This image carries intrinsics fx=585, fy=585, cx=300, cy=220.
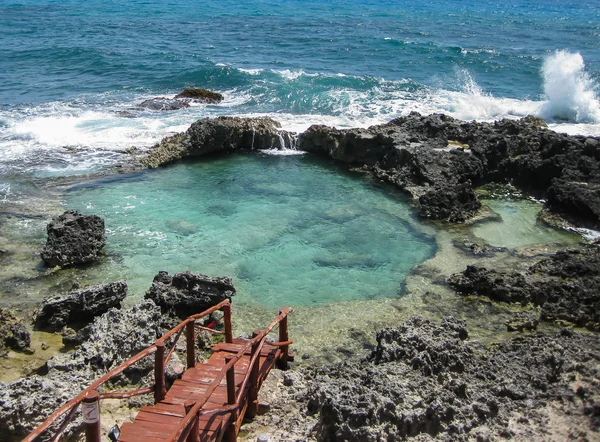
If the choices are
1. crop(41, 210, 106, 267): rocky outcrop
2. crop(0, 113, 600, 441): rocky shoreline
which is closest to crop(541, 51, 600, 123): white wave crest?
crop(0, 113, 600, 441): rocky shoreline

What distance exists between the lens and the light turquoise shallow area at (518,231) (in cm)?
1648

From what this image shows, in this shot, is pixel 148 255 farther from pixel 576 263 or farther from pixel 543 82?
pixel 543 82

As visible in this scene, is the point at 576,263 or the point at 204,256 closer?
the point at 576,263

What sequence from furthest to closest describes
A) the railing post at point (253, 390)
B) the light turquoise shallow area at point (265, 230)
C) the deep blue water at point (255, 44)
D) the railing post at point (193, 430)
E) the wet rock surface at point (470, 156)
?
the deep blue water at point (255, 44) < the wet rock surface at point (470, 156) < the light turquoise shallow area at point (265, 230) < the railing post at point (253, 390) < the railing post at point (193, 430)

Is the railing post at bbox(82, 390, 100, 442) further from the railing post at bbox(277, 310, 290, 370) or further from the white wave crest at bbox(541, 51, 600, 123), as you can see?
the white wave crest at bbox(541, 51, 600, 123)

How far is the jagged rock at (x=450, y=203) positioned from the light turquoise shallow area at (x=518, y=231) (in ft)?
2.30

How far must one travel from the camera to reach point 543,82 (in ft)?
131

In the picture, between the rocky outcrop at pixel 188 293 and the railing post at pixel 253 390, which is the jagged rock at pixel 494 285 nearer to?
the rocky outcrop at pixel 188 293

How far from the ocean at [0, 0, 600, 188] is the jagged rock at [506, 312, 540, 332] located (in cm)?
1599

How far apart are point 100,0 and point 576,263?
79533mm

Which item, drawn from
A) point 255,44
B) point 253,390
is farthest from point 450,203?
point 255,44

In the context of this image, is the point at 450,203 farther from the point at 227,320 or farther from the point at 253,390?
the point at 253,390

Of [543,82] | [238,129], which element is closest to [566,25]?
[543,82]

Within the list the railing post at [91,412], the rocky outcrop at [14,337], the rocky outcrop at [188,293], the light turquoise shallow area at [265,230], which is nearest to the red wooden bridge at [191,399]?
the railing post at [91,412]
